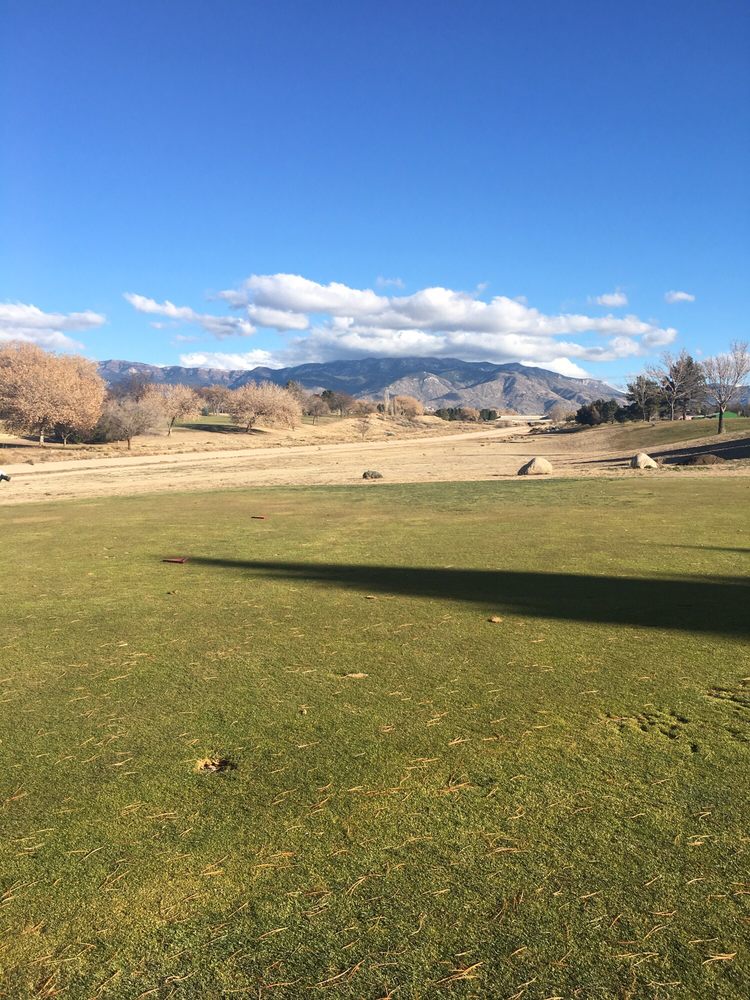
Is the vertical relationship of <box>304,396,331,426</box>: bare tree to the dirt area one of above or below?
above

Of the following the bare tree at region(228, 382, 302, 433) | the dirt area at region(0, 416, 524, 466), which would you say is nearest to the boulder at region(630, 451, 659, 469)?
the dirt area at region(0, 416, 524, 466)

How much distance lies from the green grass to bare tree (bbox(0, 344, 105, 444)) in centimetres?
5872

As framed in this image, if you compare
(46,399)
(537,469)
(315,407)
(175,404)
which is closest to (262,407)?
(175,404)

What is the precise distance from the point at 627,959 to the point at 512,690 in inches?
107

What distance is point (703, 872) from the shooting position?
3.01 metres

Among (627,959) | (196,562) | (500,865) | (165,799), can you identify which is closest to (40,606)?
(196,562)

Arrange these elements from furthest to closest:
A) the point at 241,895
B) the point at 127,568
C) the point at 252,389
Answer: the point at 252,389
the point at 127,568
the point at 241,895

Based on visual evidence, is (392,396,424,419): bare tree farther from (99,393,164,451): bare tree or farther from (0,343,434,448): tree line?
(99,393,164,451): bare tree

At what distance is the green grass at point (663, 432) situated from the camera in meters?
63.1

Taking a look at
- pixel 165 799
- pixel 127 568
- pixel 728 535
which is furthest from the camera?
pixel 728 535

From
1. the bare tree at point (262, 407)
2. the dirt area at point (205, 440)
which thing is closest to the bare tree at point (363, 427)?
the dirt area at point (205, 440)

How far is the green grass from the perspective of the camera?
6306 centimetres

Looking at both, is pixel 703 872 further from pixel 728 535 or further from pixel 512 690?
pixel 728 535

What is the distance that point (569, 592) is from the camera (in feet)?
27.2
